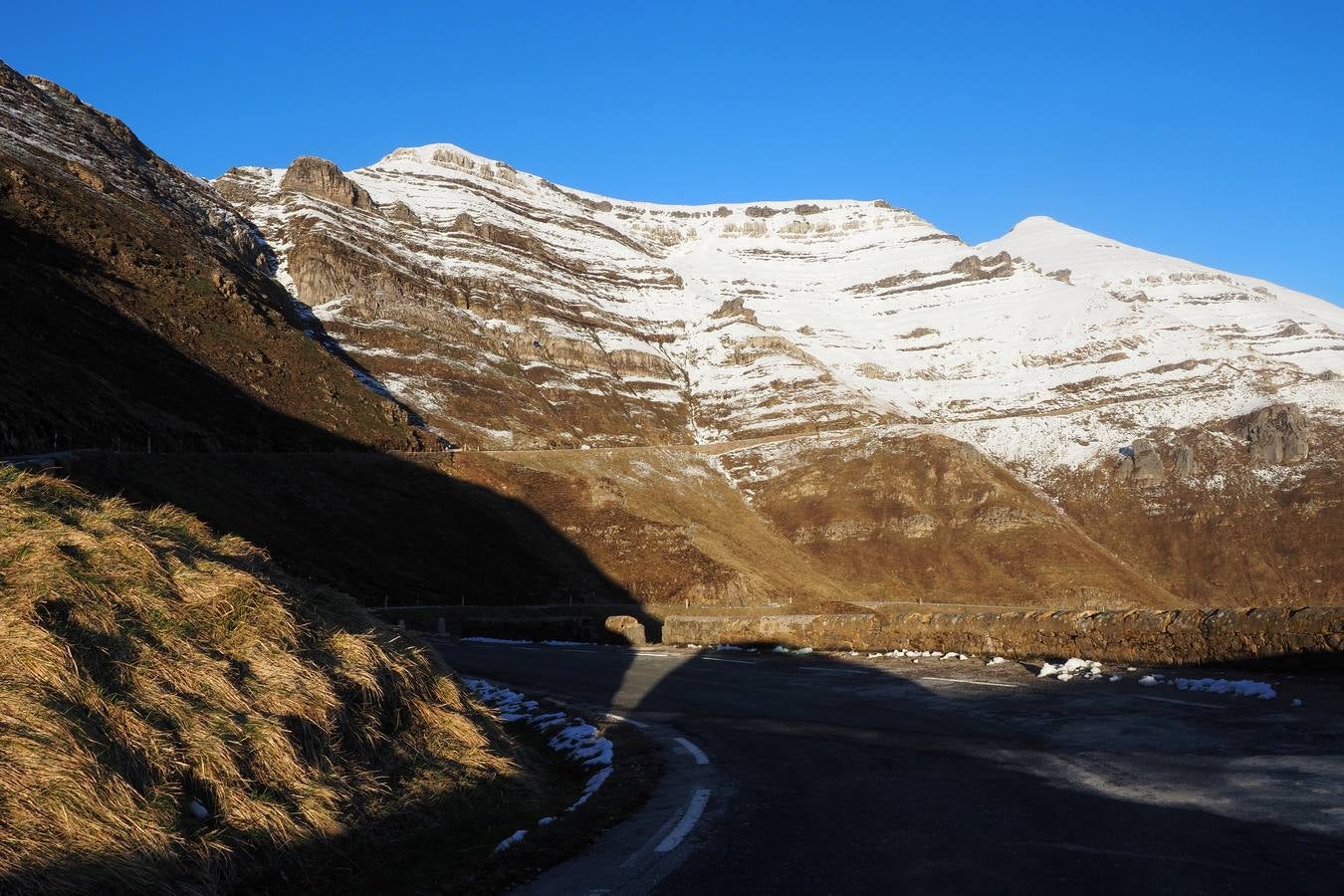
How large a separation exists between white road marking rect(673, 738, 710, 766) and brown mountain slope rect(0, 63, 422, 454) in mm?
42809

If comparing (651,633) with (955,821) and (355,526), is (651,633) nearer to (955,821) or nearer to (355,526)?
(355,526)

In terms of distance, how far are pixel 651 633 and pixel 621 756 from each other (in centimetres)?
2902

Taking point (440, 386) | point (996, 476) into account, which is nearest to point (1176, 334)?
point (996, 476)

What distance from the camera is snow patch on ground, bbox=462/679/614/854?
905cm

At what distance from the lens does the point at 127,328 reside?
66.1 meters

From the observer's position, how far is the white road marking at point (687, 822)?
23.2 ft

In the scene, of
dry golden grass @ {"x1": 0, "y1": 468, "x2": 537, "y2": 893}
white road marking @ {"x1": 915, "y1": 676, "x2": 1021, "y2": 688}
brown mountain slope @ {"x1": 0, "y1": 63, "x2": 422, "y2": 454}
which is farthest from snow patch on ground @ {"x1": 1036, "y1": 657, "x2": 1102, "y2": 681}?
brown mountain slope @ {"x1": 0, "y1": 63, "x2": 422, "y2": 454}

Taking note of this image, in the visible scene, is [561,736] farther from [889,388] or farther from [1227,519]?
[889,388]

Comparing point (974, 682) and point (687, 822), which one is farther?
point (974, 682)

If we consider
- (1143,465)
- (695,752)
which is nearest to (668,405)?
(1143,465)

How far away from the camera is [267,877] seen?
21.0ft

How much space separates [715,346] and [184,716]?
487 feet

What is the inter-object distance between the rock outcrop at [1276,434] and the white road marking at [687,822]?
9334cm

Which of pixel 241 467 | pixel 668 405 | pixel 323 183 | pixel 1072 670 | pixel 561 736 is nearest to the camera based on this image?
pixel 561 736
